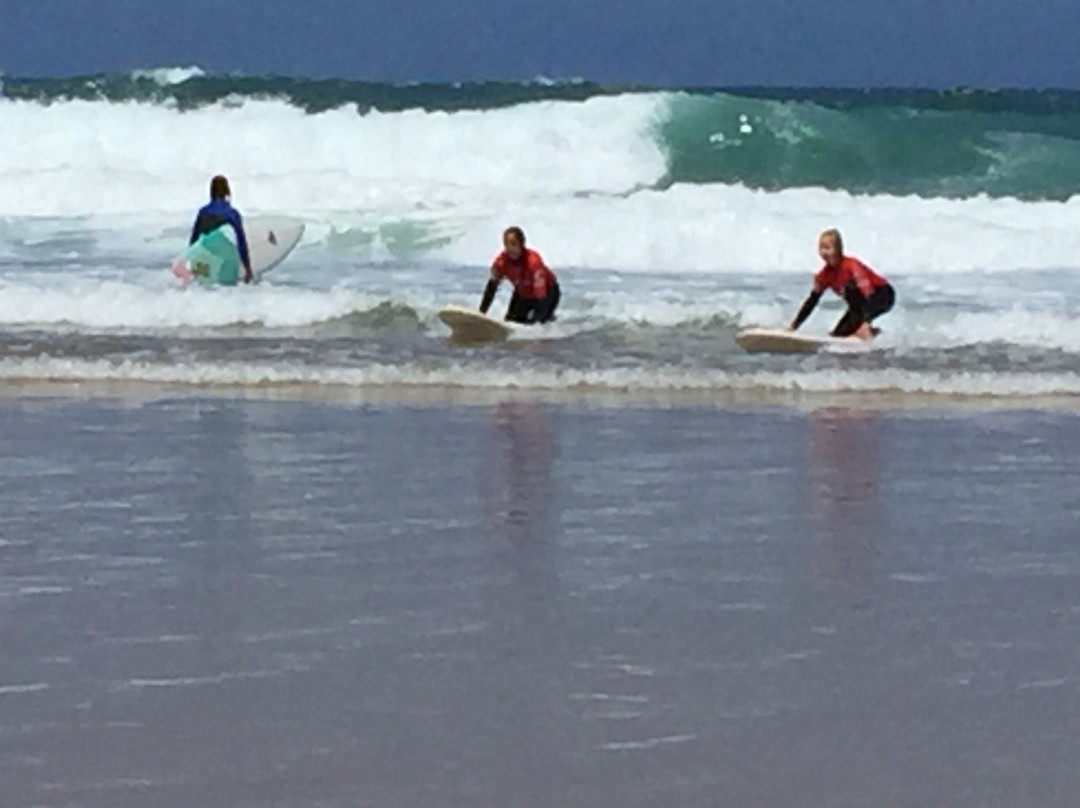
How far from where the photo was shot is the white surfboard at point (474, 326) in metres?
13.7

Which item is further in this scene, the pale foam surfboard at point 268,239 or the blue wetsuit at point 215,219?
the pale foam surfboard at point 268,239

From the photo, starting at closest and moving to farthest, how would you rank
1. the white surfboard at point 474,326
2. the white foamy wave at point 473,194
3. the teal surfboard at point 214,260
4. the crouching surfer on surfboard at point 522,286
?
the white surfboard at point 474,326
the crouching surfer on surfboard at point 522,286
the teal surfboard at point 214,260
the white foamy wave at point 473,194

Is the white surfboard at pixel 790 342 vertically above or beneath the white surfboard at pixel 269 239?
beneath

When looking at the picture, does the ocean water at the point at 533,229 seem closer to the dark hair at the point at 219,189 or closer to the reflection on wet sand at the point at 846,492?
the dark hair at the point at 219,189

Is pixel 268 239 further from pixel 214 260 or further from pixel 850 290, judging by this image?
pixel 850 290

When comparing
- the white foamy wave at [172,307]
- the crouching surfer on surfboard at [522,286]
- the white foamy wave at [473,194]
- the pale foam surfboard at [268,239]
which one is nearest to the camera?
the crouching surfer on surfboard at [522,286]

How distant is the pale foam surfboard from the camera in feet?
56.8

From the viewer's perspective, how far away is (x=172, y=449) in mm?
9492

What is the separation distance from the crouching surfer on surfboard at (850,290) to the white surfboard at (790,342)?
9 cm

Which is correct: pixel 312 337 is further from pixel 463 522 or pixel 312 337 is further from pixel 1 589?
pixel 1 589

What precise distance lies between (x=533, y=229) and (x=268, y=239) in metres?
4.32

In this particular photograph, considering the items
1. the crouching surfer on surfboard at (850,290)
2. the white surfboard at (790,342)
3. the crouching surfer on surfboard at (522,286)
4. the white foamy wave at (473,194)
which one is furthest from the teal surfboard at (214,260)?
the crouching surfer on surfboard at (850,290)

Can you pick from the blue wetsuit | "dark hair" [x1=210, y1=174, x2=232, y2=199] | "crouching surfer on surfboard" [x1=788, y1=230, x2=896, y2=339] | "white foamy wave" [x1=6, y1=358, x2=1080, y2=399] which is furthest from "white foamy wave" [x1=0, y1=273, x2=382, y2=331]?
"crouching surfer on surfboard" [x1=788, y1=230, x2=896, y2=339]

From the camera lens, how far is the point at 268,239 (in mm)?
17641
